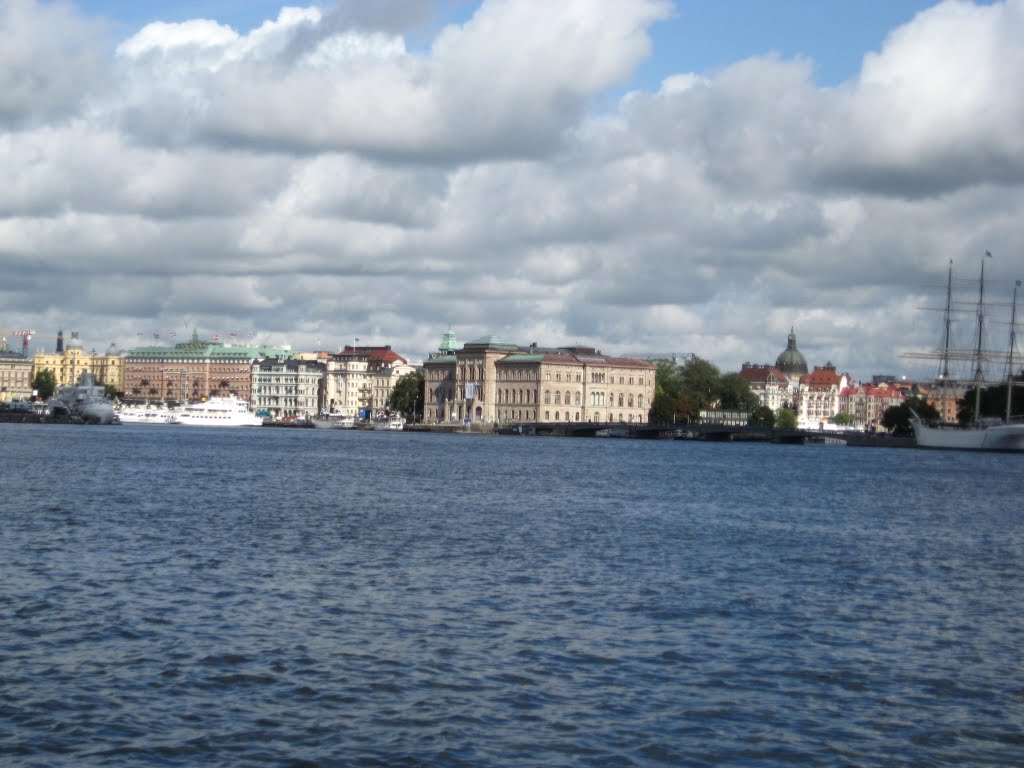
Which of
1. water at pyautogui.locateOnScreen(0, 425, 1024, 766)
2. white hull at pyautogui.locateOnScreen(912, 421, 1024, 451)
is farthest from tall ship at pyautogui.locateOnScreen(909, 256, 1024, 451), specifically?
water at pyautogui.locateOnScreen(0, 425, 1024, 766)

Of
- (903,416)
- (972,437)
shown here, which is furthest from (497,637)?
(903,416)

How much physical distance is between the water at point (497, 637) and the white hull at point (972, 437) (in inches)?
4142

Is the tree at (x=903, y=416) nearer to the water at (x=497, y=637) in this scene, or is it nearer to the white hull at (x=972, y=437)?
the white hull at (x=972, y=437)

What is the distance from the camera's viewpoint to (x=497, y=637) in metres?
21.8

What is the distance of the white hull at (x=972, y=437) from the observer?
145000mm

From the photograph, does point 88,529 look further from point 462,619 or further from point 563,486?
point 563,486

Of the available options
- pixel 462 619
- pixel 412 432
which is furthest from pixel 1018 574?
pixel 412 432

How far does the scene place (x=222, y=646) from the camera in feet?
67.7

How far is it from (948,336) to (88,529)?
13654 cm

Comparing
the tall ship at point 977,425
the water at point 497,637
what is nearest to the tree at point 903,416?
the tall ship at point 977,425

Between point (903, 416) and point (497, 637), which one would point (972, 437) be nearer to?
point (903, 416)

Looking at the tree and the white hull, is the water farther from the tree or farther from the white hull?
the tree

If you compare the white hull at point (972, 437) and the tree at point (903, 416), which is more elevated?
the tree at point (903, 416)

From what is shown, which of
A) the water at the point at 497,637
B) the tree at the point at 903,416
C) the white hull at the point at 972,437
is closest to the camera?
the water at the point at 497,637
